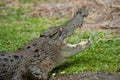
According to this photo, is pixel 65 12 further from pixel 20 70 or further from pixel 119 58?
pixel 20 70

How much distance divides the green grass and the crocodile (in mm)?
299

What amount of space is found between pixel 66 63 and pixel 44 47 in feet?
2.38

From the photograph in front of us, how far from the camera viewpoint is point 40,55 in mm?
6766

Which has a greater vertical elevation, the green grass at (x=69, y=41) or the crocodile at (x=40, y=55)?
the crocodile at (x=40, y=55)

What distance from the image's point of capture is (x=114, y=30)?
958 centimetres

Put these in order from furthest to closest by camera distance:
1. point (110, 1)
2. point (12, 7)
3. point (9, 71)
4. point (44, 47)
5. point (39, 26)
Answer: point (12, 7) → point (110, 1) → point (39, 26) → point (44, 47) → point (9, 71)

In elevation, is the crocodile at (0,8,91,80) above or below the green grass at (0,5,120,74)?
above

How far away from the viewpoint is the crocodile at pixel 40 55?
20.7 feet

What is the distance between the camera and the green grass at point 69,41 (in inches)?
282

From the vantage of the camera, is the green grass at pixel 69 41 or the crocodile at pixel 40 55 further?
the green grass at pixel 69 41

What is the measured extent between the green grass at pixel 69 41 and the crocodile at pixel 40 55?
30 cm

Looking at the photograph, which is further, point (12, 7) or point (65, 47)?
point (12, 7)

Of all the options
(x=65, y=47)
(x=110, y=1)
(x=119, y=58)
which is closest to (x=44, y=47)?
(x=65, y=47)

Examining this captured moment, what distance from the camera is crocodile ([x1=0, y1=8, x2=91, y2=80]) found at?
6.32 metres
